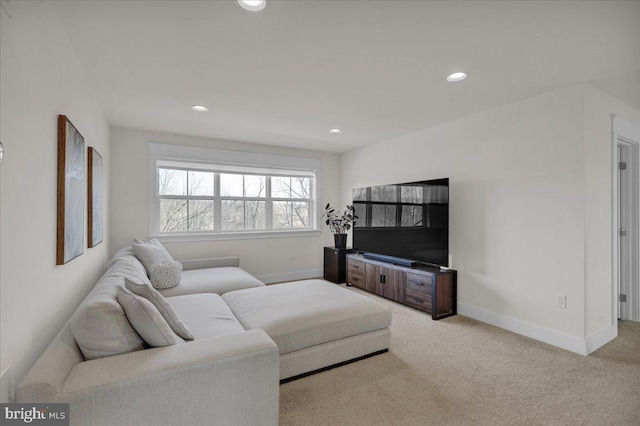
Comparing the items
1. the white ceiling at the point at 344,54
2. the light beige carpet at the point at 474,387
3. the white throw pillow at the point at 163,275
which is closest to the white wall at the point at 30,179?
the white ceiling at the point at 344,54

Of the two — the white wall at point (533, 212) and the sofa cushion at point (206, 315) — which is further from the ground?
the white wall at point (533, 212)

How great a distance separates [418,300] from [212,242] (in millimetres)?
3069

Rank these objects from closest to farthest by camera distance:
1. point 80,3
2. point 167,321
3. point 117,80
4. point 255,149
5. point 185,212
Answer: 1. point 80,3
2. point 167,321
3. point 117,80
4. point 185,212
5. point 255,149

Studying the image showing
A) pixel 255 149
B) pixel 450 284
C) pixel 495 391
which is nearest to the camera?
pixel 495 391

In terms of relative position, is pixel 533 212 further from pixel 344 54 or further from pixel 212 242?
pixel 212 242

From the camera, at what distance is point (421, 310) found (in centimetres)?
367

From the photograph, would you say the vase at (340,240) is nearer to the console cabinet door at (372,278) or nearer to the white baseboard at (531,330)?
the console cabinet door at (372,278)

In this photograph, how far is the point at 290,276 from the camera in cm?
526

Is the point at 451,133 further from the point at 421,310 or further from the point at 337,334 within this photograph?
the point at 337,334

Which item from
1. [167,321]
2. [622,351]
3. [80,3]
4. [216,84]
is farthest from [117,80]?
[622,351]

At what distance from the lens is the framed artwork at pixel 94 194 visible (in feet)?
8.24

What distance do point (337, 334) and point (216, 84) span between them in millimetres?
2348

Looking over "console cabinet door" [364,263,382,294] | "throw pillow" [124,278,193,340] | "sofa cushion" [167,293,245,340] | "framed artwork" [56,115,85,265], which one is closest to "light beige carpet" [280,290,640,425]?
"sofa cushion" [167,293,245,340]

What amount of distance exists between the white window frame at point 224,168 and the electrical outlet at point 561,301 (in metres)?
3.62
